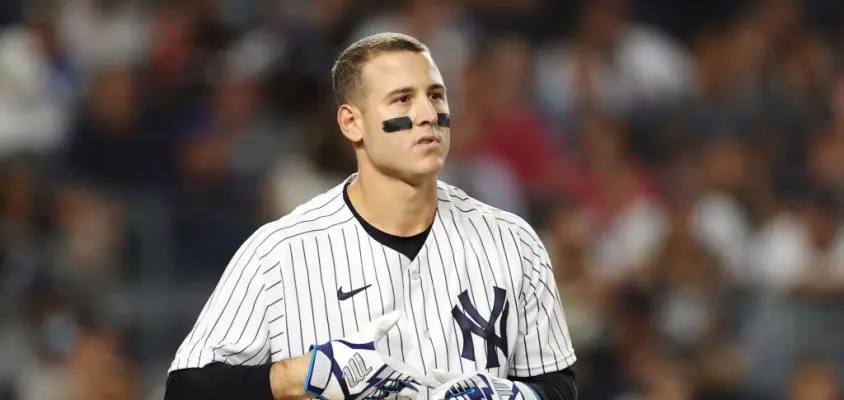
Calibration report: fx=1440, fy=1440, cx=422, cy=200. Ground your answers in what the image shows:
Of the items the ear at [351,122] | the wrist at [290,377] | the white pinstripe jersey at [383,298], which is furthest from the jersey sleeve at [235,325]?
the ear at [351,122]

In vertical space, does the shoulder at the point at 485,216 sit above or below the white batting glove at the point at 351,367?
above

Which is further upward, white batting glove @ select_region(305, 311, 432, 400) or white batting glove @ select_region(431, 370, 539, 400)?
white batting glove @ select_region(305, 311, 432, 400)

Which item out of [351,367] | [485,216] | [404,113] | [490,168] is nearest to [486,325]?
[485,216]

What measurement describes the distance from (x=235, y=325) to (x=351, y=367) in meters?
0.37

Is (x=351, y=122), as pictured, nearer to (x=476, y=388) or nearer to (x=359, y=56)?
(x=359, y=56)

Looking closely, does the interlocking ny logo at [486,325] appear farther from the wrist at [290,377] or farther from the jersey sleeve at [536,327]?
the wrist at [290,377]

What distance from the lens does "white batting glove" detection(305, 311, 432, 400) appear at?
3.25 m

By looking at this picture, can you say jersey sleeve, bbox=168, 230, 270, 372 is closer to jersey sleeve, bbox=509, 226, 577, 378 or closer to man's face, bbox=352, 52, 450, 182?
man's face, bbox=352, 52, 450, 182

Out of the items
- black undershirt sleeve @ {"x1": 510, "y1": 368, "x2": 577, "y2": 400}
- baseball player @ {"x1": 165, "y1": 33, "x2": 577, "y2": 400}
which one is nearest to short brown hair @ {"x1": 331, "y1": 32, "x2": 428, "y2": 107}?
Answer: baseball player @ {"x1": 165, "y1": 33, "x2": 577, "y2": 400}

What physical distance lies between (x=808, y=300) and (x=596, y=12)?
242cm

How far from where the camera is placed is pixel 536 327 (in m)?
3.66

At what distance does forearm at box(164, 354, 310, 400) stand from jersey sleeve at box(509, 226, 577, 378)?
0.62 m

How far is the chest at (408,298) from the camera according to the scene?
138 inches

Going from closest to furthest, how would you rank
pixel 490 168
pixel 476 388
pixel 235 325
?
pixel 476 388 → pixel 235 325 → pixel 490 168
